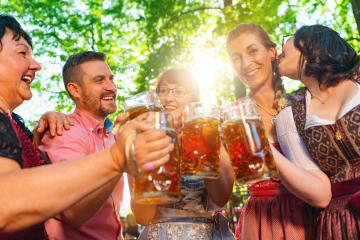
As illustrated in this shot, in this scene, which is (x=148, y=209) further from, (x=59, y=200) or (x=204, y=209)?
(x=59, y=200)

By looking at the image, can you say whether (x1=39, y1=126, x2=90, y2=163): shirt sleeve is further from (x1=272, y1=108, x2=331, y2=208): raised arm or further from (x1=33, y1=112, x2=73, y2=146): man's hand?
(x1=272, y1=108, x2=331, y2=208): raised arm

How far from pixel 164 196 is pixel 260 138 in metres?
0.43

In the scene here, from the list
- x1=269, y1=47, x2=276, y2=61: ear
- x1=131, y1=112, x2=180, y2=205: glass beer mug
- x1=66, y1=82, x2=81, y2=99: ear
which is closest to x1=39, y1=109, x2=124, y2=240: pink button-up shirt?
x1=66, y1=82, x2=81, y2=99: ear

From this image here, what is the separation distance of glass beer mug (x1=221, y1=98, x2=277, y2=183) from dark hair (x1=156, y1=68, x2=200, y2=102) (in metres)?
1.06

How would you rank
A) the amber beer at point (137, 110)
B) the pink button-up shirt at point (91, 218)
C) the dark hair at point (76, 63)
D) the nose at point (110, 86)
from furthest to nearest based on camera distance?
the dark hair at point (76, 63) → the nose at point (110, 86) → the pink button-up shirt at point (91, 218) → the amber beer at point (137, 110)

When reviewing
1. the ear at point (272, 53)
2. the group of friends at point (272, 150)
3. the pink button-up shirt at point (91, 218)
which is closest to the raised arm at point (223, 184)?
the group of friends at point (272, 150)

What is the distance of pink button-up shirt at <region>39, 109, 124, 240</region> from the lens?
7.14 feet

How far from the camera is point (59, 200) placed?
3.79 feet

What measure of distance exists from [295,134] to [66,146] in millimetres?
1263

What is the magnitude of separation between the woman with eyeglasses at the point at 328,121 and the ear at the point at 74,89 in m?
1.73

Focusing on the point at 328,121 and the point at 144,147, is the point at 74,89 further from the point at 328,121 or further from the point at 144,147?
the point at 144,147

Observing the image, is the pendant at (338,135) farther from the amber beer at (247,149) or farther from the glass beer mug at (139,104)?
the glass beer mug at (139,104)

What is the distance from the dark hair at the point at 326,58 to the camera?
205 cm

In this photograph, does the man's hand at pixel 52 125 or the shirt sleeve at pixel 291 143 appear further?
the man's hand at pixel 52 125
